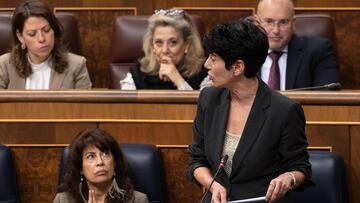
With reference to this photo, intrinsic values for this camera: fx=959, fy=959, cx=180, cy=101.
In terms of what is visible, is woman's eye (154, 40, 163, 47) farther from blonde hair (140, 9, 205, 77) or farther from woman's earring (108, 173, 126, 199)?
woman's earring (108, 173, 126, 199)

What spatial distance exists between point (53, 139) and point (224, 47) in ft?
1.65

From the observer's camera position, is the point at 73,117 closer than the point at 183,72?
Yes

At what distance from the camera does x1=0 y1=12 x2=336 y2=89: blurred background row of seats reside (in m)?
2.12

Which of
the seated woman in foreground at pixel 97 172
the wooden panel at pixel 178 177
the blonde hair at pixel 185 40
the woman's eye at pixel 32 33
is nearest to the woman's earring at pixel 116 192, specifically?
the seated woman in foreground at pixel 97 172

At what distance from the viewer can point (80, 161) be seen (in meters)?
1.56

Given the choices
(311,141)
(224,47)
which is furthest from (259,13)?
(224,47)

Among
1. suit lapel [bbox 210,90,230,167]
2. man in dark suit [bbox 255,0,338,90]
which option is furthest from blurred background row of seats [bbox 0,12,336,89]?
suit lapel [bbox 210,90,230,167]

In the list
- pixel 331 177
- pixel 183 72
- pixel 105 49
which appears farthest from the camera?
pixel 105 49

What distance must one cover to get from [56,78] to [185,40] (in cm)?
28

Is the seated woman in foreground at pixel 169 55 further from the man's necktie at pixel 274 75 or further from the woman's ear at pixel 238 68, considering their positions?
the woman's ear at pixel 238 68

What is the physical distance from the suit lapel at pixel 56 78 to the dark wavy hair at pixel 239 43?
768 mm

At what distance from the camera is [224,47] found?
1.27 meters

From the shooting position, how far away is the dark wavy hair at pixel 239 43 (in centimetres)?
126

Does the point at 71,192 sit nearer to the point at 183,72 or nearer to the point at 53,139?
the point at 53,139
